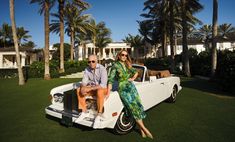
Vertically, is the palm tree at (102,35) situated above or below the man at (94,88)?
above

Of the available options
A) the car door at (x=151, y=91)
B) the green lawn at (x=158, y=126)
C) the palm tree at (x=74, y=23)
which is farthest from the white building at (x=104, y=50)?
the car door at (x=151, y=91)

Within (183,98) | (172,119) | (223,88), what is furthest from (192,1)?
(172,119)

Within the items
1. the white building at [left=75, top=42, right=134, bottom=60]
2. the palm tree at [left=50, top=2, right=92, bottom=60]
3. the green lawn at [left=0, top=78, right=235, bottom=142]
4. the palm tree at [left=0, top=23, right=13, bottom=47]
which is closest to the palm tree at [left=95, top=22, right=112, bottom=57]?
the white building at [left=75, top=42, right=134, bottom=60]

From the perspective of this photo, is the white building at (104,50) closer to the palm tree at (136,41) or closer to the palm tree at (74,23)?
the palm tree at (136,41)

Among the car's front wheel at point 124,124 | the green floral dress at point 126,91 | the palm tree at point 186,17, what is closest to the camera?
the green floral dress at point 126,91

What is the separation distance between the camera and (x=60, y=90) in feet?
15.3

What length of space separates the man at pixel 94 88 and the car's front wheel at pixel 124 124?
604 mm

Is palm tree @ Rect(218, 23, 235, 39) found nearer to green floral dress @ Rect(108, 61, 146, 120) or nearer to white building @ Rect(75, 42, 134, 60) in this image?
white building @ Rect(75, 42, 134, 60)

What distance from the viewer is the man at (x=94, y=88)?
3.52 m

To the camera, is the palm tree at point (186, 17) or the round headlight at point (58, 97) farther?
the palm tree at point (186, 17)

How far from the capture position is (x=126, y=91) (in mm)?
3762

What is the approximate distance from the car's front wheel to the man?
604 millimetres

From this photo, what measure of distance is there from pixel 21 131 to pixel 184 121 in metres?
4.19

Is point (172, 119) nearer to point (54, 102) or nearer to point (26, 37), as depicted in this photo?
point (54, 102)
